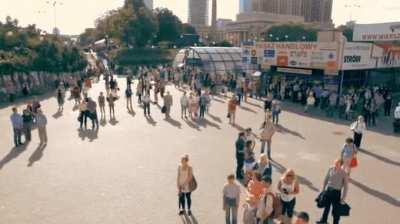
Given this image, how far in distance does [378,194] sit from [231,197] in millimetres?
5076

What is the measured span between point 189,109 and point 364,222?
12.7 meters

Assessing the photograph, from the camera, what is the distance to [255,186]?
7.38m

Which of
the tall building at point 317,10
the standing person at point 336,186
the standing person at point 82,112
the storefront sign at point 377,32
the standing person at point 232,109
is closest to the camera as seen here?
A: the standing person at point 336,186

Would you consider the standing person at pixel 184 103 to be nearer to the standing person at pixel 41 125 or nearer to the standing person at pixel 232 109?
the standing person at pixel 232 109

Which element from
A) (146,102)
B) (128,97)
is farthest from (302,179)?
(128,97)

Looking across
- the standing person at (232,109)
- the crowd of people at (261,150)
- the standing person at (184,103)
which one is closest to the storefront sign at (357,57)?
the crowd of people at (261,150)

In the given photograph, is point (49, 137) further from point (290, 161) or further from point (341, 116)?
point (341, 116)

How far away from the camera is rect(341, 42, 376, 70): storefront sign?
2362 cm

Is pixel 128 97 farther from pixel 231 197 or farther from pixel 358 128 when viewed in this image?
pixel 231 197

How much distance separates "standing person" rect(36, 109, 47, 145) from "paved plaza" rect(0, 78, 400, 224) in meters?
0.33

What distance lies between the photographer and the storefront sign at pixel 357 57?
23625mm

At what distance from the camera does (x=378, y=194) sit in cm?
1044

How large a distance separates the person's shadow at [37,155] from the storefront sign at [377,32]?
25854 mm

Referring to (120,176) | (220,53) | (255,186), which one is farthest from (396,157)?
(220,53)
